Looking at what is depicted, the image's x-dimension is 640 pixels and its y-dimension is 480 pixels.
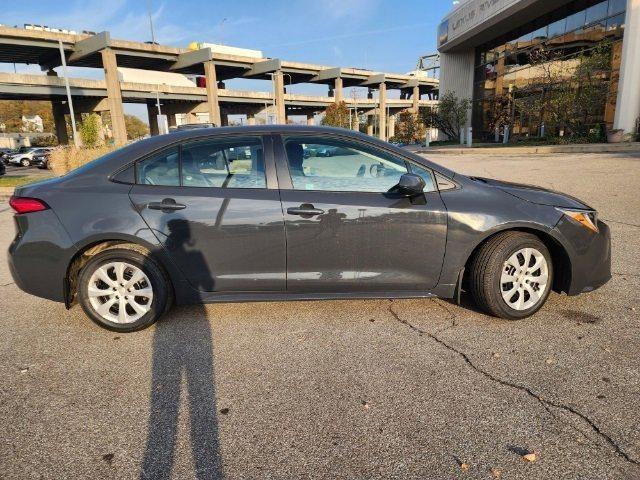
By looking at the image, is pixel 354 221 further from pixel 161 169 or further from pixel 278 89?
pixel 278 89

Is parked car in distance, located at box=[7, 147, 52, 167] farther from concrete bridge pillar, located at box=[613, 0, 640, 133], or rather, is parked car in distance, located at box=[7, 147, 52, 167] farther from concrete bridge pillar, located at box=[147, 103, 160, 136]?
concrete bridge pillar, located at box=[613, 0, 640, 133]

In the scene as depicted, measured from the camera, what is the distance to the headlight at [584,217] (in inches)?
137

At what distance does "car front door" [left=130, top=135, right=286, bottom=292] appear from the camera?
331 centimetres

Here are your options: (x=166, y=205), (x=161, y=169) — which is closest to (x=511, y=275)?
(x=166, y=205)

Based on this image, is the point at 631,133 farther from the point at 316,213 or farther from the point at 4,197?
the point at 4,197

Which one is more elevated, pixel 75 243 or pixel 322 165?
pixel 322 165

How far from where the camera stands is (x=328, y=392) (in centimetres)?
263

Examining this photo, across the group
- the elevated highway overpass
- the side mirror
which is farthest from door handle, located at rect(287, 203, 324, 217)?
the elevated highway overpass

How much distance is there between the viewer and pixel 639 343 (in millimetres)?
3059

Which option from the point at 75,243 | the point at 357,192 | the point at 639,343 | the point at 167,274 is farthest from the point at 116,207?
the point at 639,343

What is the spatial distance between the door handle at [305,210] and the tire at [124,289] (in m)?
1.13

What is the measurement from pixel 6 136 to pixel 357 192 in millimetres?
94486

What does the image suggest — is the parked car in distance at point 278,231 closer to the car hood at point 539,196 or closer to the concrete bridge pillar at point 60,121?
the car hood at point 539,196

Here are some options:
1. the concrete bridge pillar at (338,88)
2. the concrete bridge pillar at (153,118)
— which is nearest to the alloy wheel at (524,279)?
the concrete bridge pillar at (153,118)
